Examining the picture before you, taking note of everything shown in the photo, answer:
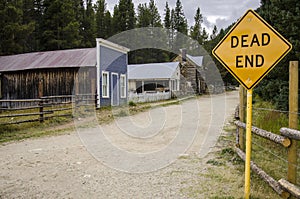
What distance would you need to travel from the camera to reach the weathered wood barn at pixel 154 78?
28.4 metres

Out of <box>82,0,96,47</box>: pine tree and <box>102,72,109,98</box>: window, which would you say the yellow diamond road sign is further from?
<box>82,0,96,47</box>: pine tree

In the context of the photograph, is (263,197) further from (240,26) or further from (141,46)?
(141,46)

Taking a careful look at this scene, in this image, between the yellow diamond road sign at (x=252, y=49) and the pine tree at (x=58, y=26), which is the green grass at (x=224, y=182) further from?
the pine tree at (x=58, y=26)

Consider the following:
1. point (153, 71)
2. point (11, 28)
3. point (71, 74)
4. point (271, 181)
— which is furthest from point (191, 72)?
point (271, 181)

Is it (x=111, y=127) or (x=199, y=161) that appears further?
(x=111, y=127)

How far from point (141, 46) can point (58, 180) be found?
4718 centimetres

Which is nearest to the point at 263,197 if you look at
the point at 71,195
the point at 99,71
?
the point at 71,195

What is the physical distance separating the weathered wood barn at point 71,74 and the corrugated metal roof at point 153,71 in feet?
30.5

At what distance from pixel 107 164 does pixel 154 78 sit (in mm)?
23115

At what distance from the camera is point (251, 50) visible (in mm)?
3260

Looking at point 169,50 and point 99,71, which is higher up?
point 169,50

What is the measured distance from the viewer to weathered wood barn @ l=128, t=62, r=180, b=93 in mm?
28375

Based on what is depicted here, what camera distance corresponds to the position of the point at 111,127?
10258mm

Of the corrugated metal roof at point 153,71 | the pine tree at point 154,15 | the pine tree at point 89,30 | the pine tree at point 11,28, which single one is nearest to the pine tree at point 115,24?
the pine tree at point 89,30
